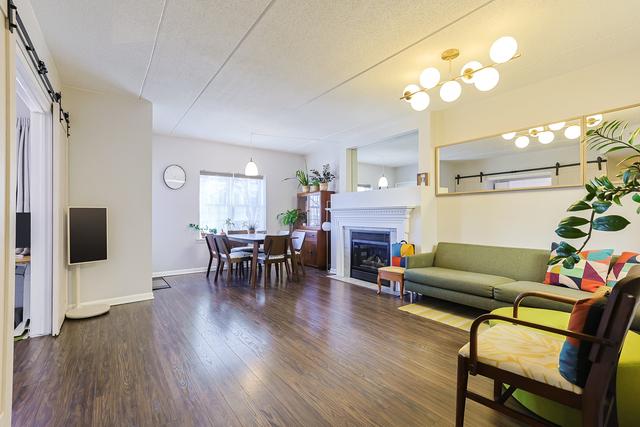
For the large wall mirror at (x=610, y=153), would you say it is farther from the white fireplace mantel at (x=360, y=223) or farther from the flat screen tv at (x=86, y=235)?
the flat screen tv at (x=86, y=235)

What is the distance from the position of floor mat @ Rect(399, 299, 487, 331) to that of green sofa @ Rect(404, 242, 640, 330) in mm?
168

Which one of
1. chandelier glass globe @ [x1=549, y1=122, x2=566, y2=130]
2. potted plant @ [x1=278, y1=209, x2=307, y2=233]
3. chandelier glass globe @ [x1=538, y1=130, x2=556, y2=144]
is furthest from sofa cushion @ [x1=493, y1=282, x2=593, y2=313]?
potted plant @ [x1=278, y1=209, x2=307, y2=233]

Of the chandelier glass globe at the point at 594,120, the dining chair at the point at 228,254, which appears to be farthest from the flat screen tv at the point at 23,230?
the chandelier glass globe at the point at 594,120

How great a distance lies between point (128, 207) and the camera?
3.93m

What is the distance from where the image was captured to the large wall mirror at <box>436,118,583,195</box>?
10.8ft

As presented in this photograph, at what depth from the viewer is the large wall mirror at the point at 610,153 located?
9.41ft

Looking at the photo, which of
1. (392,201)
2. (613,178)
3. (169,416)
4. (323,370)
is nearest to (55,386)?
(169,416)

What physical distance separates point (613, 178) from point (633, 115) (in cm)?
59

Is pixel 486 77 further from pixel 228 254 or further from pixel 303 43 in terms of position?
pixel 228 254

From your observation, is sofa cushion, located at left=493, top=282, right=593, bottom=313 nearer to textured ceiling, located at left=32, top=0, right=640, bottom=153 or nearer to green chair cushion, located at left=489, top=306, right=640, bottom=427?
green chair cushion, located at left=489, top=306, right=640, bottom=427

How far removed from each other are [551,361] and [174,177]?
609 cm

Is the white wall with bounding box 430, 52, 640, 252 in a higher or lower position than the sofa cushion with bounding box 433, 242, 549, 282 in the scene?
higher

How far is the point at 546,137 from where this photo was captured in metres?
3.43

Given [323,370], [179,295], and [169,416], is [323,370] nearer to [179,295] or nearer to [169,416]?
[169,416]
